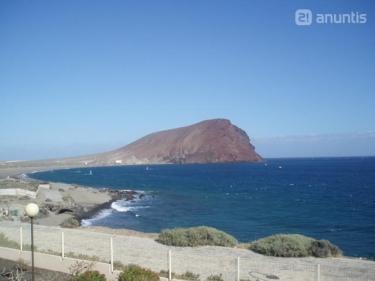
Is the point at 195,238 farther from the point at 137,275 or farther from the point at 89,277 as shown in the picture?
the point at 89,277

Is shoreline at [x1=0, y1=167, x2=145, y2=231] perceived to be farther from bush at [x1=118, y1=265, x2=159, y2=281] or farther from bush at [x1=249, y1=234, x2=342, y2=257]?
bush at [x1=118, y1=265, x2=159, y2=281]

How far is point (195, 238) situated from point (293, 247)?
422 cm

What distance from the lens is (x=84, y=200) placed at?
181ft

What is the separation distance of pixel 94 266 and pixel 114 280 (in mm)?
1031

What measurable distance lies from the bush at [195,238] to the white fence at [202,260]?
0.52 meters

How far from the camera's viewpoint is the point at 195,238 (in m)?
19.3

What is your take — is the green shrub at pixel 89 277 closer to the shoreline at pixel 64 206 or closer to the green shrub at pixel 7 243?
the green shrub at pixel 7 243

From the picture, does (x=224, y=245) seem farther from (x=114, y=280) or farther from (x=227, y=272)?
(x=114, y=280)

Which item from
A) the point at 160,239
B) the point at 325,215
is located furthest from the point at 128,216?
the point at 160,239

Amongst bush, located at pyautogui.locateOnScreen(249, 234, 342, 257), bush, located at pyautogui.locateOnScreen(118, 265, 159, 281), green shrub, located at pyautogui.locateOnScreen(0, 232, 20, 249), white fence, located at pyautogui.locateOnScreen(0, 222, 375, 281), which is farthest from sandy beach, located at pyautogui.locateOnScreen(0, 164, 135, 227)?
bush, located at pyautogui.locateOnScreen(118, 265, 159, 281)

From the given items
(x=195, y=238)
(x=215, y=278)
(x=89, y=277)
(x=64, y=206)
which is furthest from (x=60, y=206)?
(x=89, y=277)

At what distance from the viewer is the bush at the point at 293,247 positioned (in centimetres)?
1697

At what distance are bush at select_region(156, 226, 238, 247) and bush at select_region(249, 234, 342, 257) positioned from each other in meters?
1.96

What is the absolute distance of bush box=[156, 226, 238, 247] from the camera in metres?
19.1
